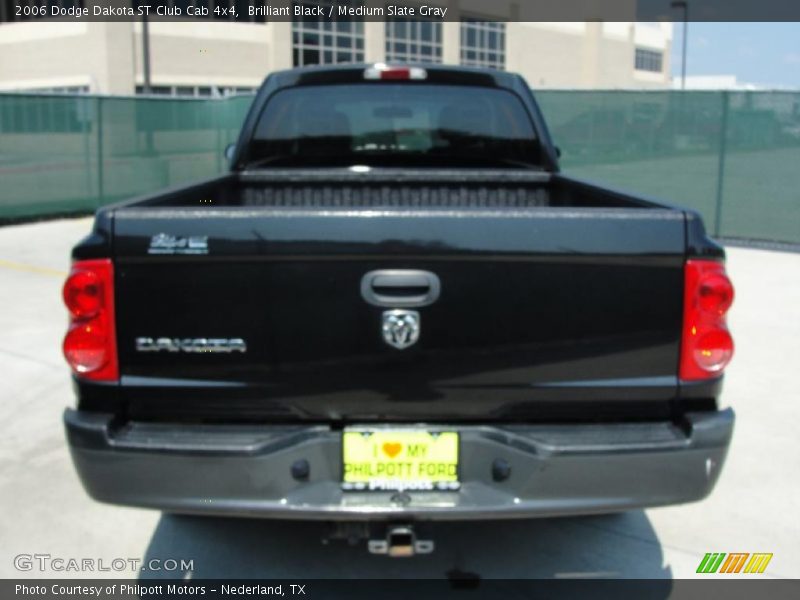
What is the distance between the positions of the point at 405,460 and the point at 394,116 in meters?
2.43

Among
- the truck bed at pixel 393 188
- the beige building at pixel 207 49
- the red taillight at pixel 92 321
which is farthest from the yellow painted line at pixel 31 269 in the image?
the beige building at pixel 207 49

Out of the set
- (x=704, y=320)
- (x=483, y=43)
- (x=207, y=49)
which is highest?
(x=483, y=43)

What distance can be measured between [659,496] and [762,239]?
10111mm

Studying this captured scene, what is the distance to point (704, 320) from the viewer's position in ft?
9.25

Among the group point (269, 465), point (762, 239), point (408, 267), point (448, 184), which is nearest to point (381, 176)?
point (448, 184)

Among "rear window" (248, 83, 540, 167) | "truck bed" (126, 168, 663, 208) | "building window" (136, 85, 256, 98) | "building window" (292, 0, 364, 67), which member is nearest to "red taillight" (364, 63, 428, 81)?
"rear window" (248, 83, 540, 167)

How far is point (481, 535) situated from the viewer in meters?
3.88

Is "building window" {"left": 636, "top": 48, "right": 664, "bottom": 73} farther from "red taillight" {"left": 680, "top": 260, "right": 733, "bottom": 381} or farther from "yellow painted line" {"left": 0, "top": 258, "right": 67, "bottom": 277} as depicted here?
"red taillight" {"left": 680, "top": 260, "right": 733, "bottom": 381}

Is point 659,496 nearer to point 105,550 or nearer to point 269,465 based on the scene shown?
point 269,465

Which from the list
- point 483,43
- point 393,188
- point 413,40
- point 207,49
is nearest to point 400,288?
point 393,188

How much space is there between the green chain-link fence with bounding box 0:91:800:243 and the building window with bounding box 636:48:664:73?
7427 cm

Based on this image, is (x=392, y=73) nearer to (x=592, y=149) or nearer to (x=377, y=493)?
(x=377, y=493)

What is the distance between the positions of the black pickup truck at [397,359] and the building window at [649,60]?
8799 centimetres

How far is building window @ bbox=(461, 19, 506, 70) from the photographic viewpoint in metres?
58.9
